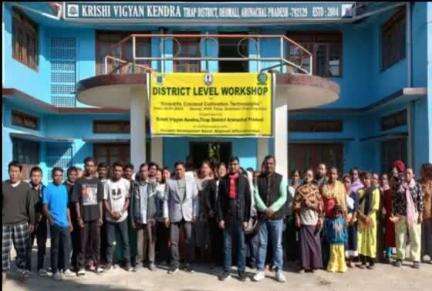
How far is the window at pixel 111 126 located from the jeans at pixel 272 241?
9.94 m

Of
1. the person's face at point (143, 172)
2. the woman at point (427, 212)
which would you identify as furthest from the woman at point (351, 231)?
the person's face at point (143, 172)

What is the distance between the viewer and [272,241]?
7594mm

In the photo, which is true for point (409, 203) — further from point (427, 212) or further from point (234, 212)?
point (234, 212)

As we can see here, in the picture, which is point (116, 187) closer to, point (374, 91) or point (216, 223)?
point (216, 223)

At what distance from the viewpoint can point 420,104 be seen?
13242 millimetres

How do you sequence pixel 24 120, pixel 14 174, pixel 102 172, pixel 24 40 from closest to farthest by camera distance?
pixel 14 174 < pixel 102 172 < pixel 24 120 < pixel 24 40

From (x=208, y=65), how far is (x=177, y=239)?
7.90m

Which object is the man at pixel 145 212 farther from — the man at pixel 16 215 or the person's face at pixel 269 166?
the person's face at pixel 269 166

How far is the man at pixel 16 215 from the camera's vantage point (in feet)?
23.9

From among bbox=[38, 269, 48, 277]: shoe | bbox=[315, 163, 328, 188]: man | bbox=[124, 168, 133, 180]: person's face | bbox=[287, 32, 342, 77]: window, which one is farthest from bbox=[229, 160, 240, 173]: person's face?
bbox=[287, 32, 342, 77]: window

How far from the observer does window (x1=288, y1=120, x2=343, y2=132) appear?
16719 mm

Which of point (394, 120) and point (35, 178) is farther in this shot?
point (394, 120)

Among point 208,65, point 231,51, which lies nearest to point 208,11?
point 231,51

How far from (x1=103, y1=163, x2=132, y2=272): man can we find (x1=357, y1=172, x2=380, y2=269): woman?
3469 mm
